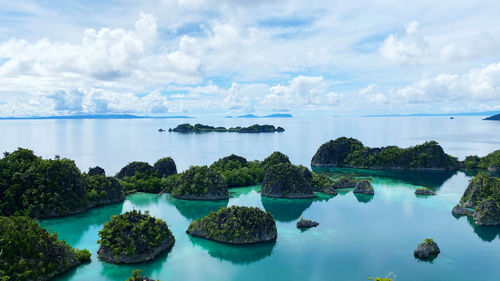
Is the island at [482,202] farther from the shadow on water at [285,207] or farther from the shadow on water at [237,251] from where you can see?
the shadow on water at [237,251]

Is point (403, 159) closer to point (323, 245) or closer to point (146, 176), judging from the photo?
point (323, 245)

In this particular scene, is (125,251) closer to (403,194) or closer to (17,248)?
(17,248)

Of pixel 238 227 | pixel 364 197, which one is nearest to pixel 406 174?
pixel 364 197

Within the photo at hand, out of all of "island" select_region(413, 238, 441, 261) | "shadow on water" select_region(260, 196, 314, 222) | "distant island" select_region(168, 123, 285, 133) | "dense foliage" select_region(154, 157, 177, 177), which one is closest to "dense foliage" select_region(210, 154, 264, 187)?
"dense foliage" select_region(154, 157, 177, 177)

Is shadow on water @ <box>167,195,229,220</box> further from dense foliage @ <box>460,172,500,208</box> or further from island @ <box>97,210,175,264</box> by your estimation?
dense foliage @ <box>460,172,500,208</box>

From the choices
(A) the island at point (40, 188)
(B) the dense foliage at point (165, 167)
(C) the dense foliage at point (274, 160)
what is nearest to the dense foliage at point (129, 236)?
(A) the island at point (40, 188)

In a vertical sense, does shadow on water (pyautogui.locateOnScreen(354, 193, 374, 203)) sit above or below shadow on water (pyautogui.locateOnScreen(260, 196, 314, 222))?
above

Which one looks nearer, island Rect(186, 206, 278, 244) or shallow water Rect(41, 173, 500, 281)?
shallow water Rect(41, 173, 500, 281)
